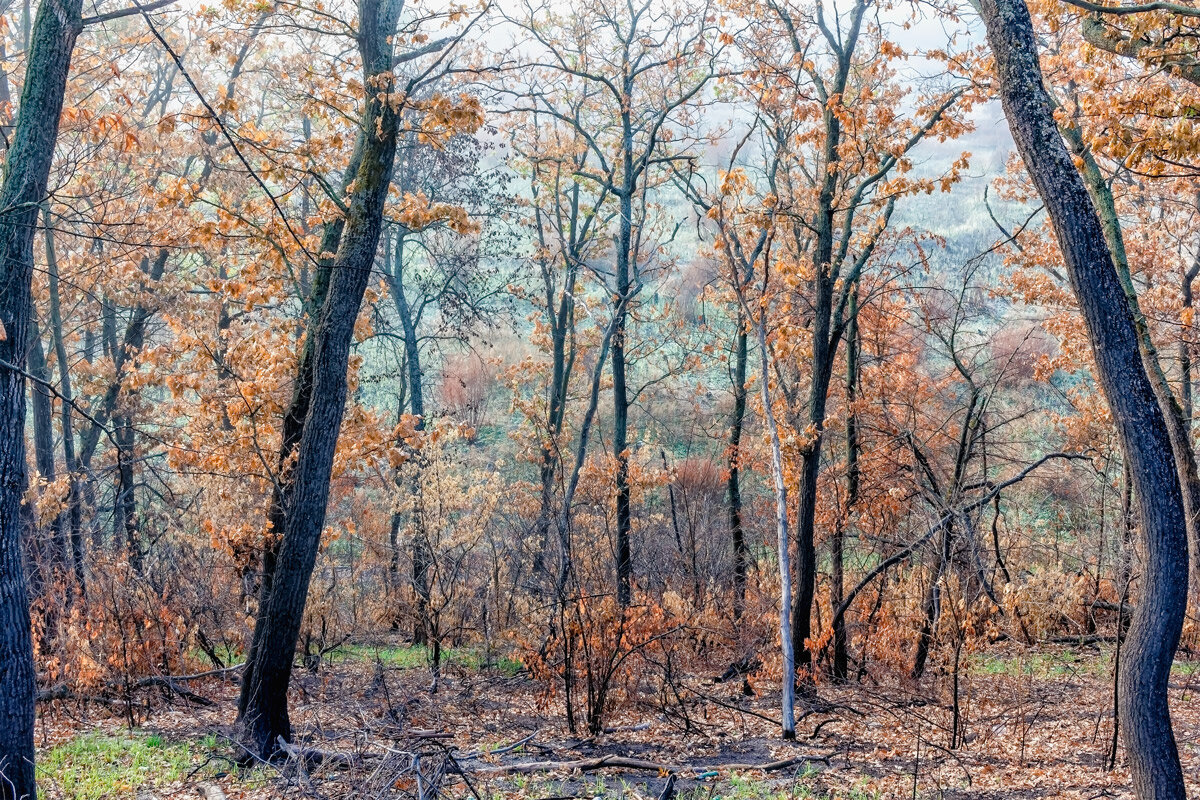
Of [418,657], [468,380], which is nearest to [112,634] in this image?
[418,657]

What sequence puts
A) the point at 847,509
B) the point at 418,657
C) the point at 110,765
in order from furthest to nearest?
the point at 418,657 → the point at 847,509 → the point at 110,765

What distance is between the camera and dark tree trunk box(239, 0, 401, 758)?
7.25m

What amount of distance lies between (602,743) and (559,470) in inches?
209

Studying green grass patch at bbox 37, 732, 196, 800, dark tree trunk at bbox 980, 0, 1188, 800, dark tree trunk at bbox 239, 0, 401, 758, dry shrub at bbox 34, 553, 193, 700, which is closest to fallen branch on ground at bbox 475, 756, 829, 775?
dark tree trunk at bbox 239, 0, 401, 758

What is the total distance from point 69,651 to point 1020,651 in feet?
44.8

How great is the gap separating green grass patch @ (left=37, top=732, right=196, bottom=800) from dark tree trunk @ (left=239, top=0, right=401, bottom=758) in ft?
2.50

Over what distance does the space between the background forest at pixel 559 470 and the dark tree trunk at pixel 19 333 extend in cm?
3

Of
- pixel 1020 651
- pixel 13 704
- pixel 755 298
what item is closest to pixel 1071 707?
pixel 1020 651

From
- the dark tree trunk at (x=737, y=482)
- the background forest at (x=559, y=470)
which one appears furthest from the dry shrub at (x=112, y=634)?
the dark tree trunk at (x=737, y=482)

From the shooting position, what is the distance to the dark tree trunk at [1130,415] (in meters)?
4.96

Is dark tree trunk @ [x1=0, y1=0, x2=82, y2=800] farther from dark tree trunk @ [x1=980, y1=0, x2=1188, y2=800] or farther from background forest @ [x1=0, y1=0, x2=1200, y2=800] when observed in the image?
dark tree trunk @ [x1=980, y1=0, x2=1188, y2=800]

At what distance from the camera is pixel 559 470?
520 inches

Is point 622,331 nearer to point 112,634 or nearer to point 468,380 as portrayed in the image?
point 112,634

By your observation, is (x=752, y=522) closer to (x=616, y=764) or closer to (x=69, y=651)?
(x=616, y=764)
